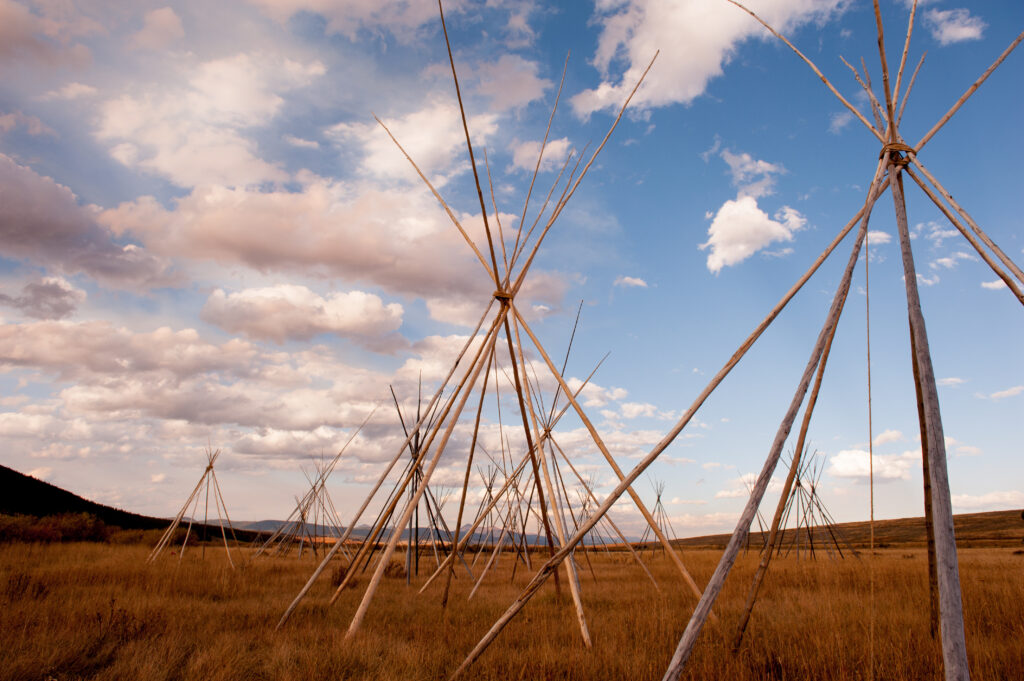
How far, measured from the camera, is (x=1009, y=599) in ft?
19.1

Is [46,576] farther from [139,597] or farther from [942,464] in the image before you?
[942,464]

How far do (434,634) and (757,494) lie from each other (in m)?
3.83

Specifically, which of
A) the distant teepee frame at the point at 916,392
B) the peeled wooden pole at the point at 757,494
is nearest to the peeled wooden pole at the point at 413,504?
the distant teepee frame at the point at 916,392

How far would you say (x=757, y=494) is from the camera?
2.50 m

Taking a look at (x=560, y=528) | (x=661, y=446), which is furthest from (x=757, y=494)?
(x=560, y=528)

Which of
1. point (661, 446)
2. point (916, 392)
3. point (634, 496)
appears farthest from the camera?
point (634, 496)

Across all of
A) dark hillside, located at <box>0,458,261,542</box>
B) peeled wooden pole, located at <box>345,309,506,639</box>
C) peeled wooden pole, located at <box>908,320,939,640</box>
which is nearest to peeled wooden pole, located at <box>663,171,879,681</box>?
peeled wooden pole, located at <box>908,320,939,640</box>

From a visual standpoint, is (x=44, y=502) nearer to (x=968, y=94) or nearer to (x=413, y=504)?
(x=413, y=504)

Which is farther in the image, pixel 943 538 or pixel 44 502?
pixel 44 502

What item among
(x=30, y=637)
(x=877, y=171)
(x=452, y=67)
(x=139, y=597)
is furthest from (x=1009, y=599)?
(x=139, y=597)

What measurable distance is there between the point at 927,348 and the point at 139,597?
8049 mm

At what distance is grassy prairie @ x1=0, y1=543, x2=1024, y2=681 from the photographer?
374 cm

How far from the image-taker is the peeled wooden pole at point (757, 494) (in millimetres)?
2199

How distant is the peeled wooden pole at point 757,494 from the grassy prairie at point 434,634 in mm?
548
